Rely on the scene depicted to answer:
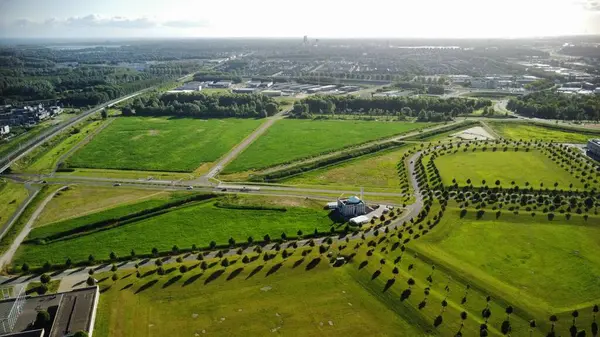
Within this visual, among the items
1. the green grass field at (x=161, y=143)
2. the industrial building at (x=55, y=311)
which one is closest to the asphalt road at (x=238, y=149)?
the green grass field at (x=161, y=143)

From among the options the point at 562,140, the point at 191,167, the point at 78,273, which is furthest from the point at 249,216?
the point at 562,140

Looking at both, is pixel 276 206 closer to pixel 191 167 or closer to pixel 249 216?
pixel 249 216

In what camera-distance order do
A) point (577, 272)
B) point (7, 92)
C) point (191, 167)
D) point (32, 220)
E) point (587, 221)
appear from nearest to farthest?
1. point (577, 272)
2. point (587, 221)
3. point (32, 220)
4. point (191, 167)
5. point (7, 92)

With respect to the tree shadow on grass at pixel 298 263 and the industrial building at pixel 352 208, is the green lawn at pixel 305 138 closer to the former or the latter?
the industrial building at pixel 352 208

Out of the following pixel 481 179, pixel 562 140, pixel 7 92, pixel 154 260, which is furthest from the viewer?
pixel 7 92

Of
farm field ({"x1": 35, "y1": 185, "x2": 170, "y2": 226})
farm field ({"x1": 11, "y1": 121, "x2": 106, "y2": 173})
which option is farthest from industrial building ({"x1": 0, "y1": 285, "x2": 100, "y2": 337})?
farm field ({"x1": 11, "y1": 121, "x2": 106, "y2": 173})

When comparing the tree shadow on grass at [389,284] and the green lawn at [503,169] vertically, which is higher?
the green lawn at [503,169]

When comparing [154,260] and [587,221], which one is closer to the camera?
[154,260]
